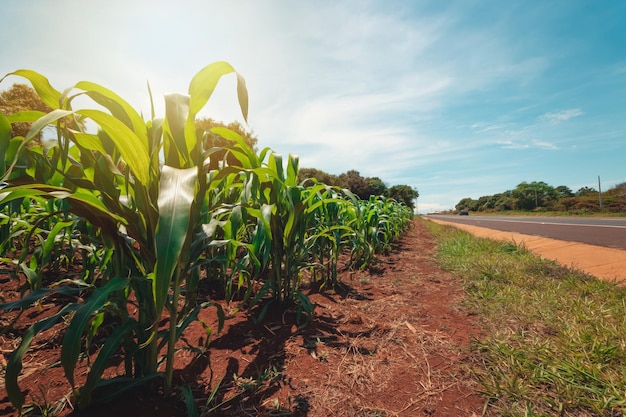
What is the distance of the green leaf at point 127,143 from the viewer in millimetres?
646

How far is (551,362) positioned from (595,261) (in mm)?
2909

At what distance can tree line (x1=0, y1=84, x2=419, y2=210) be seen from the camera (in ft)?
30.6

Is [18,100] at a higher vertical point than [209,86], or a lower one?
higher

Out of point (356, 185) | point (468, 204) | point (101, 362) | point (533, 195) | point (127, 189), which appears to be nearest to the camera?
point (101, 362)

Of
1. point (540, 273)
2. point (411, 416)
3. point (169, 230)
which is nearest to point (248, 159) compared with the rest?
point (169, 230)

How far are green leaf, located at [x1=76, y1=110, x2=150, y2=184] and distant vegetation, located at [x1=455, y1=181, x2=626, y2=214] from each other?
104 ft

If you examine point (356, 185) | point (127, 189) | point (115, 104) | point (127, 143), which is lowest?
point (127, 189)

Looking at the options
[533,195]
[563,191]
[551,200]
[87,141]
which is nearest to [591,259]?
[87,141]

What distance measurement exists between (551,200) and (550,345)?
54079 mm

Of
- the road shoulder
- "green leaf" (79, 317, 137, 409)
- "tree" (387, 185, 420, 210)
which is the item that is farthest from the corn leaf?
"tree" (387, 185, 420, 210)

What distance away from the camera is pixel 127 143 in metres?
0.70

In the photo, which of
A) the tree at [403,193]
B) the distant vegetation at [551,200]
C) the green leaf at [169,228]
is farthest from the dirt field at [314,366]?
the tree at [403,193]

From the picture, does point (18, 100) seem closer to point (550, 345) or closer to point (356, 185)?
point (550, 345)

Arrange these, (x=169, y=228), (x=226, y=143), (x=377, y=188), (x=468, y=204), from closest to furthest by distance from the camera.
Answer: (x=169, y=228) → (x=226, y=143) → (x=377, y=188) → (x=468, y=204)
